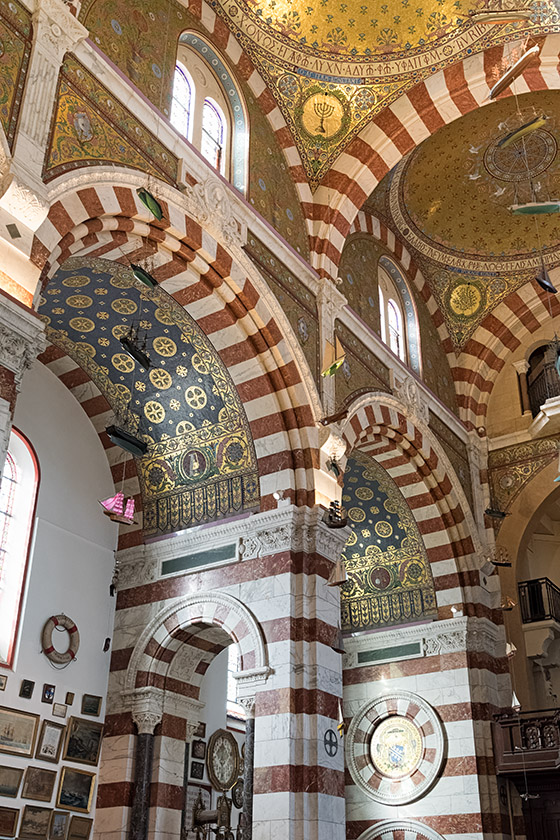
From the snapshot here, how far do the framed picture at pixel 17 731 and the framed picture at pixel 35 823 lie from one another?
522mm

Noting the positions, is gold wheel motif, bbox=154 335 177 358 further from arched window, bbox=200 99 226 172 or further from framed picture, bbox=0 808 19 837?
framed picture, bbox=0 808 19 837

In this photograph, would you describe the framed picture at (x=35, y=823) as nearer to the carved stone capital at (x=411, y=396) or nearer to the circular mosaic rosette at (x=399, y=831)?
the circular mosaic rosette at (x=399, y=831)

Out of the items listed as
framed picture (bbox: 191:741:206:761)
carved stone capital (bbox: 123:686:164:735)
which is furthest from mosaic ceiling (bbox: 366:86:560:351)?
framed picture (bbox: 191:741:206:761)

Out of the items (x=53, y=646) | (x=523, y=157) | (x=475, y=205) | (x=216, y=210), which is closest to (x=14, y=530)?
(x=53, y=646)

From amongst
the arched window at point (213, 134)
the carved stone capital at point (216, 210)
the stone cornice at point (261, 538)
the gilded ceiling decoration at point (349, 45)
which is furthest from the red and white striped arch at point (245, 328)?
the gilded ceiling decoration at point (349, 45)

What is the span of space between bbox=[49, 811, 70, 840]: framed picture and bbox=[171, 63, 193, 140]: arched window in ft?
23.1

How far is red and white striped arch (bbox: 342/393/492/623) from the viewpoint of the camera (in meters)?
11.9

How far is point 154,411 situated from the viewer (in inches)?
391

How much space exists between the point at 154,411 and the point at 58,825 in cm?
446

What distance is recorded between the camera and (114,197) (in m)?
7.34

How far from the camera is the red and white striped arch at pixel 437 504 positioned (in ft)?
39.0

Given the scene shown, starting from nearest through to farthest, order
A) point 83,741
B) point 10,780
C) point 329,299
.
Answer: point 10,780, point 83,741, point 329,299

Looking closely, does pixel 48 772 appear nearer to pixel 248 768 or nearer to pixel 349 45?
pixel 248 768

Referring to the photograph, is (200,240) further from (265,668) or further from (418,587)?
(418,587)
